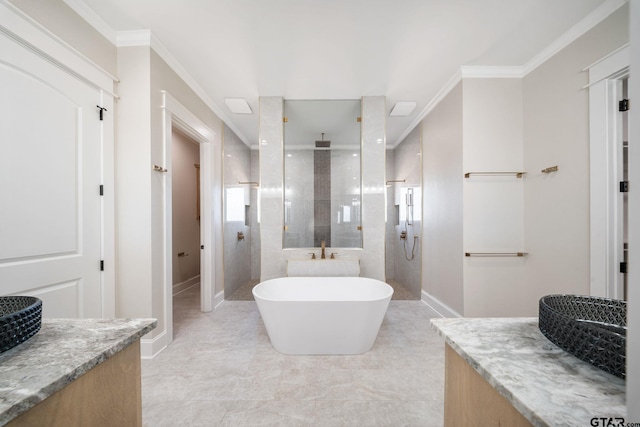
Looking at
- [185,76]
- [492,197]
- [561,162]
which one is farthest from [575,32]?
[185,76]

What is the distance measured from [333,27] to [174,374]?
116 inches

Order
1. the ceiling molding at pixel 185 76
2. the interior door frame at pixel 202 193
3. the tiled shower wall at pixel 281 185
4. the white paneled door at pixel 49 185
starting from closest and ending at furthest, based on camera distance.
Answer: the white paneled door at pixel 49 185, the ceiling molding at pixel 185 76, the interior door frame at pixel 202 193, the tiled shower wall at pixel 281 185

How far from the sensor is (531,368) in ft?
1.94

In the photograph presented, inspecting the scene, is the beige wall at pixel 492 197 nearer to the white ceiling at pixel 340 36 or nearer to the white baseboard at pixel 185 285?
the white ceiling at pixel 340 36

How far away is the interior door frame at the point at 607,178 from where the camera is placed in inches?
68.5

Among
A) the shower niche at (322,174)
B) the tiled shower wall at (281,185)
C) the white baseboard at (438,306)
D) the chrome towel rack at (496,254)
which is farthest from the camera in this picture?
the shower niche at (322,174)

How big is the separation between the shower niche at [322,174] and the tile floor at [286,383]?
1.21 metres

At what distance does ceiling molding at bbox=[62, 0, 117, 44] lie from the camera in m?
1.69

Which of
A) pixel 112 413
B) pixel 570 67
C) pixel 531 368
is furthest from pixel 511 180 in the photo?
pixel 112 413

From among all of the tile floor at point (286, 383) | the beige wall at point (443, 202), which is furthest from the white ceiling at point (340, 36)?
the tile floor at point (286, 383)

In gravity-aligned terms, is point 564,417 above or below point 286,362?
above

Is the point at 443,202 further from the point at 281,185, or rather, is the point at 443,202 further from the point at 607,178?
the point at 281,185

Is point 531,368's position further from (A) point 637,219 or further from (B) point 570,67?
(B) point 570,67

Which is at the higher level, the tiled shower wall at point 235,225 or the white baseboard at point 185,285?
the tiled shower wall at point 235,225
